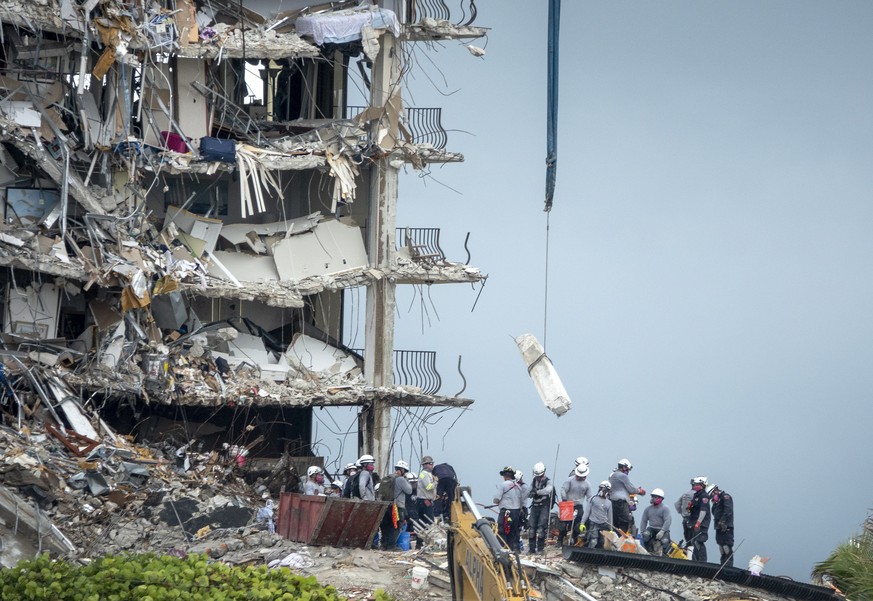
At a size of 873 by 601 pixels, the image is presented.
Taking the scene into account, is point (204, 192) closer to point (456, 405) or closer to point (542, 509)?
point (456, 405)

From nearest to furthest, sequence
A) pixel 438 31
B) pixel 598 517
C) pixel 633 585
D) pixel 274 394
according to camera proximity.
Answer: pixel 633 585 → pixel 598 517 → pixel 274 394 → pixel 438 31

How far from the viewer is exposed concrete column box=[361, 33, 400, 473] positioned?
4072cm

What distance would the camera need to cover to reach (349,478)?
101 feet

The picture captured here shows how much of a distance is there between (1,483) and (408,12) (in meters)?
18.2

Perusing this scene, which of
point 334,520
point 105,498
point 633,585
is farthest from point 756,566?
point 105,498

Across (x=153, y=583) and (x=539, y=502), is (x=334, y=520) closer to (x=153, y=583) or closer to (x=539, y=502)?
(x=539, y=502)

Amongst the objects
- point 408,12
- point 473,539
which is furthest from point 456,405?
point 473,539

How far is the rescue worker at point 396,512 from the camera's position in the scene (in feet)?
97.8

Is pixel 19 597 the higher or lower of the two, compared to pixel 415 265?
lower

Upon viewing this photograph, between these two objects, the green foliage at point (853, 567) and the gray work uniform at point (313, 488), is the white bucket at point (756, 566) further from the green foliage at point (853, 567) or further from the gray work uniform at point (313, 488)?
the gray work uniform at point (313, 488)

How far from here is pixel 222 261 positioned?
3925 cm

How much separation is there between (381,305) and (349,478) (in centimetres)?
1067

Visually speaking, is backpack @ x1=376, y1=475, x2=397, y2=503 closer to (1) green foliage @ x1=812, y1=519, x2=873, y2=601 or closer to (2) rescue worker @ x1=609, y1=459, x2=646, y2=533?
(2) rescue worker @ x1=609, y1=459, x2=646, y2=533

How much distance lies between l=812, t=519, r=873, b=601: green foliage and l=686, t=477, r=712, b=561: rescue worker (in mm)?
2593
